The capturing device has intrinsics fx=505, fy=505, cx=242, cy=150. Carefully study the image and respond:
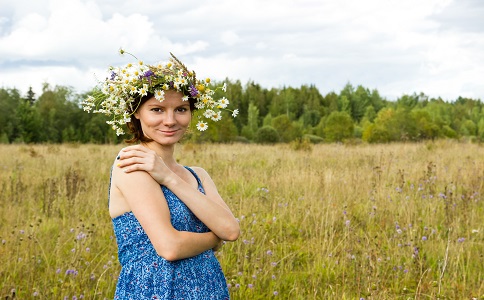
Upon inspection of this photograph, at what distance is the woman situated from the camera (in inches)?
74.5

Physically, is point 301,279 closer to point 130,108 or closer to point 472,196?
point 130,108

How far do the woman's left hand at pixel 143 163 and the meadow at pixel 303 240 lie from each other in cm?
138

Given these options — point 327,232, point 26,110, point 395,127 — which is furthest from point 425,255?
point 26,110

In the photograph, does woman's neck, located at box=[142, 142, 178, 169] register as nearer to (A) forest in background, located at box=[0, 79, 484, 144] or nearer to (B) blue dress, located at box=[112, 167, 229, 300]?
(B) blue dress, located at box=[112, 167, 229, 300]

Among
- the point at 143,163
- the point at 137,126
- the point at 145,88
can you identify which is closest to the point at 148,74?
the point at 145,88

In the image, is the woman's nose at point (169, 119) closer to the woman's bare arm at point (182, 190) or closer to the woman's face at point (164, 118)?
the woman's face at point (164, 118)

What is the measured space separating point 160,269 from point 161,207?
0.88ft

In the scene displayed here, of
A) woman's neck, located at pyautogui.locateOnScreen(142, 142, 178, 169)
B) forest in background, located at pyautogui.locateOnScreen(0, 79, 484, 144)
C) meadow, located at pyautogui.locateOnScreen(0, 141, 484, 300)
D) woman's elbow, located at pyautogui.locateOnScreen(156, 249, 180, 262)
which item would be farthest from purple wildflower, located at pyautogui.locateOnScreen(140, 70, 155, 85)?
forest in background, located at pyautogui.locateOnScreen(0, 79, 484, 144)

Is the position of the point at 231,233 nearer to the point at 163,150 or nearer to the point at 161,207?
the point at 161,207

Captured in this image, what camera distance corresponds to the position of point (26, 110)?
41.2m

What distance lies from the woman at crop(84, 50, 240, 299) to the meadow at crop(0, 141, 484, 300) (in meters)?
1.17

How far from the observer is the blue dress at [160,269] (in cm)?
197

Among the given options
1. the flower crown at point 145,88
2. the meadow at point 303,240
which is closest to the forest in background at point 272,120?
the meadow at point 303,240

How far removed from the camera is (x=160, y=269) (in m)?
1.97
